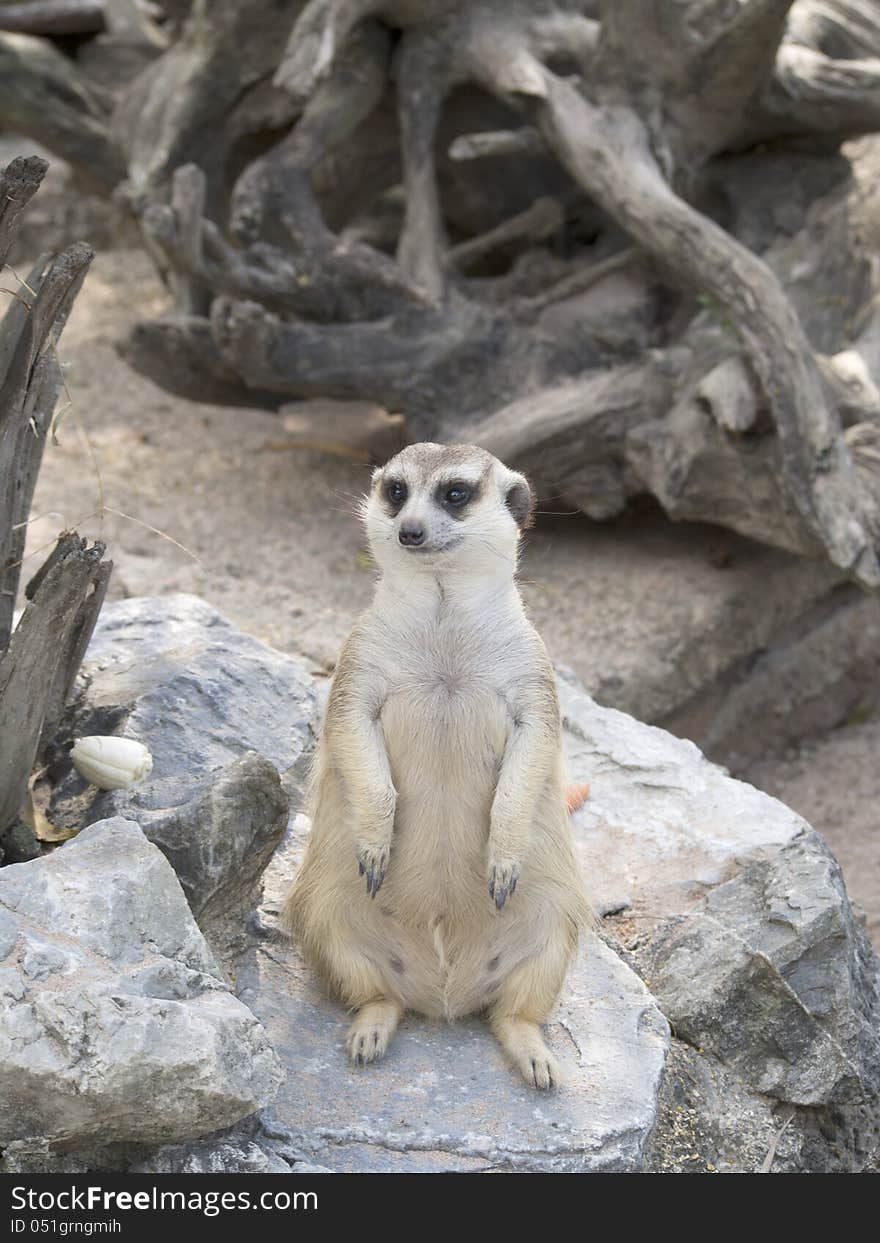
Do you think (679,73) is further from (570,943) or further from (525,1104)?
(525,1104)

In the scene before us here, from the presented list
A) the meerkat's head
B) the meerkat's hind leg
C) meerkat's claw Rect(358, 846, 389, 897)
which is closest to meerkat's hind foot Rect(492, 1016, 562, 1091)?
the meerkat's hind leg

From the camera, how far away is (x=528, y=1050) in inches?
104

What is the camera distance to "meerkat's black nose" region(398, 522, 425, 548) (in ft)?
8.56

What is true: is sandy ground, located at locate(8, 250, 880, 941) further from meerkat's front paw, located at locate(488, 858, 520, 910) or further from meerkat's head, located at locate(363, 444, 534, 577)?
meerkat's front paw, located at locate(488, 858, 520, 910)

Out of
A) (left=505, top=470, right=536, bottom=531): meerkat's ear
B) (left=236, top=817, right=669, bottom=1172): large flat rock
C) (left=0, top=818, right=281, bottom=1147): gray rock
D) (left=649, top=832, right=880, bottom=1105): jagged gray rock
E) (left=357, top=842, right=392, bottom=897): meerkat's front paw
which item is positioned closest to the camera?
(left=0, top=818, right=281, bottom=1147): gray rock

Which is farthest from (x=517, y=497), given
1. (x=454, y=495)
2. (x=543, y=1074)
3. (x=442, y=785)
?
(x=543, y=1074)

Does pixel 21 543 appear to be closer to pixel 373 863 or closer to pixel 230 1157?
pixel 373 863

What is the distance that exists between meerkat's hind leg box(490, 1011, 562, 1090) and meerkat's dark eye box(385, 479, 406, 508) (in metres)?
1.02

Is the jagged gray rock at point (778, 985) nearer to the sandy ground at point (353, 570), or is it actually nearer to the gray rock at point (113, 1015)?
the gray rock at point (113, 1015)

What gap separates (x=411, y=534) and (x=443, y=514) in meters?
0.12

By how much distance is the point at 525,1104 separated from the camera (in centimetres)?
256

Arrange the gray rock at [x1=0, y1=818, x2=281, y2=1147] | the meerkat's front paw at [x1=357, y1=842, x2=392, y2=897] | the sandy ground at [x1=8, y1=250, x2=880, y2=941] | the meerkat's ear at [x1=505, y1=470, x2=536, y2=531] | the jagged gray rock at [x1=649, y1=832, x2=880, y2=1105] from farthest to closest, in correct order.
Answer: the sandy ground at [x1=8, y1=250, x2=880, y2=941] → the jagged gray rock at [x1=649, y1=832, x2=880, y2=1105] → the meerkat's ear at [x1=505, y1=470, x2=536, y2=531] → the meerkat's front paw at [x1=357, y1=842, x2=392, y2=897] → the gray rock at [x1=0, y1=818, x2=281, y2=1147]

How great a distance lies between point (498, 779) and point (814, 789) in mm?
2936

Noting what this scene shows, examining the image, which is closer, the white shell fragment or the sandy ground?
the white shell fragment
